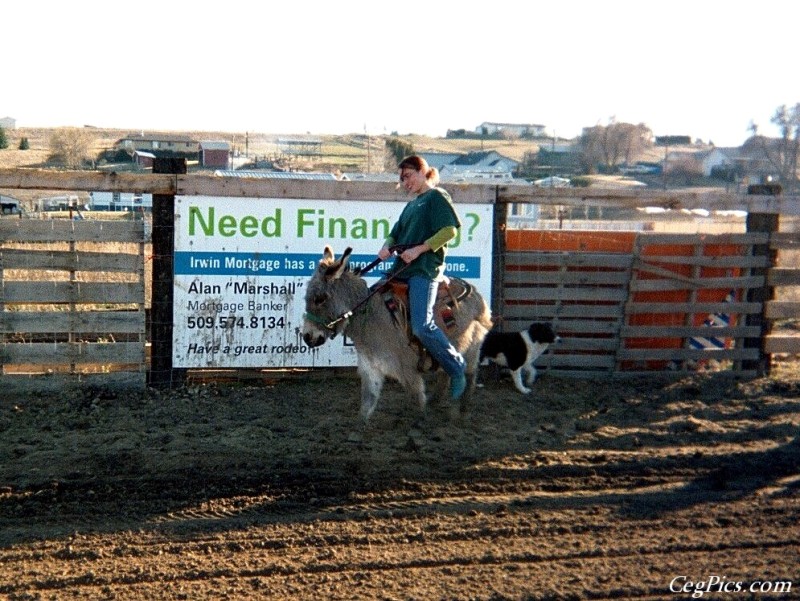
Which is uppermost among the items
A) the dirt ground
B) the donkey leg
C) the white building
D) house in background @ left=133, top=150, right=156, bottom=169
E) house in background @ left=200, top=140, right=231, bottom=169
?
house in background @ left=200, top=140, right=231, bottom=169

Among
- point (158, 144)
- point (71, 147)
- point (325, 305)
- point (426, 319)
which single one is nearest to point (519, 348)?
point (426, 319)

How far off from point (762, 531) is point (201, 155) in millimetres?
21754

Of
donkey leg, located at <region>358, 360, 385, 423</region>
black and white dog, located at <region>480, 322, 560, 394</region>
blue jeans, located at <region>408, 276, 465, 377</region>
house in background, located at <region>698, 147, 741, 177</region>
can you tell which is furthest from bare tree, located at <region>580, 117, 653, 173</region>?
donkey leg, located at <region>358, 360, 385, 423</region>

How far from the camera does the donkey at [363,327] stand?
828 cm

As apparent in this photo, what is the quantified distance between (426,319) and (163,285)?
3.05 m

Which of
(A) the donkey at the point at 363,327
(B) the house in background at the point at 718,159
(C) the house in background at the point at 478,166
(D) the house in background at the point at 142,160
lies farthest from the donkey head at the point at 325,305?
(B) the house in background at the point at 718,159

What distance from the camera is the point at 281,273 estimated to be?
9930 millimetres

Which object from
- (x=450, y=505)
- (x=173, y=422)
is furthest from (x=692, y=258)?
(x=173, y=422)

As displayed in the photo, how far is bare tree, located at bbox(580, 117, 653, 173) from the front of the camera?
34625 millimetres

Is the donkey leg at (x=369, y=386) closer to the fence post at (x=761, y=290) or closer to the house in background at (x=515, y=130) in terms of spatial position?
the fence post at (x=761, y=290)

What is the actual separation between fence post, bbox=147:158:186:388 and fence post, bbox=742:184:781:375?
269 inches

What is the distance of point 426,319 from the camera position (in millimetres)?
8328

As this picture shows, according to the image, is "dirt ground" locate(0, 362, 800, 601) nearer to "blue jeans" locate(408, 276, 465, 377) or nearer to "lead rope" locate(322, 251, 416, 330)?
"blue jeans" locate(408, 276, 465, 377)

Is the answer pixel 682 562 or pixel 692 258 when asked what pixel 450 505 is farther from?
pixel 692 258
